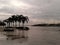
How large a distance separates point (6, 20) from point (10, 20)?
4.22m

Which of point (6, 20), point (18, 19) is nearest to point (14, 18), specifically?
point (18, 19)

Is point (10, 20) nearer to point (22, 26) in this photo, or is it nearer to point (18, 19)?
point (18, 19)

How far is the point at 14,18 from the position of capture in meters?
82.2

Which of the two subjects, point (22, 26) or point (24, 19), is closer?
point (24, 19)

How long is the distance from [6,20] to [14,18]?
789 cm

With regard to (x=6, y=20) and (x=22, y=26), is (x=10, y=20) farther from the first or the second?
(x=22, y=26)

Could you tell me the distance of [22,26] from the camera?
93.7 meters

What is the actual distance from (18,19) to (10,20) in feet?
16.6

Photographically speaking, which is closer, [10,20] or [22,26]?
[10,20]

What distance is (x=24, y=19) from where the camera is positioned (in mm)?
81688

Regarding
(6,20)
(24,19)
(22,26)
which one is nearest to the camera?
(24,19)

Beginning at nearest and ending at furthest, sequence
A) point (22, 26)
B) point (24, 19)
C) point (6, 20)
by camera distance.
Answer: point (24, 19), point (6, 20), point (22, 26)

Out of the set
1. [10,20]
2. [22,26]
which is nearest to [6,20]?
[10,20]

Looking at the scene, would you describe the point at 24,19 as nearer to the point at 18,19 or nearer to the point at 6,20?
the point at 18,19
